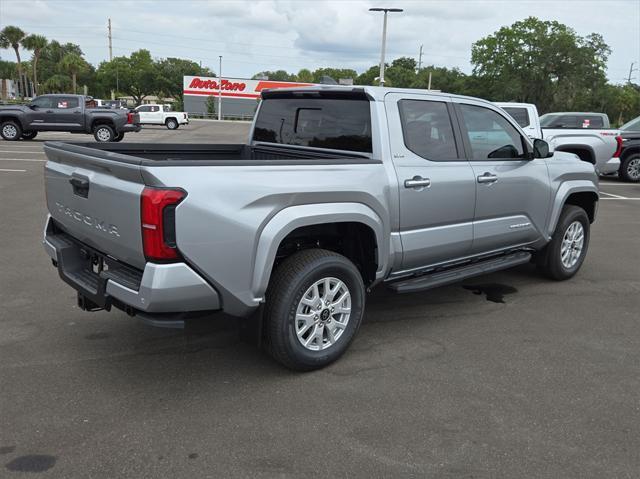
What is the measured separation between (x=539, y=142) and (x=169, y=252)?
12.1 ft

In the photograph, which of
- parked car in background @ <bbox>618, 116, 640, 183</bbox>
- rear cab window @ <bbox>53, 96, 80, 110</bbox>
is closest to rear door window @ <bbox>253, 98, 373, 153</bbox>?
parked car in background @ <bbox>618, 116, 640, 183</bbox>

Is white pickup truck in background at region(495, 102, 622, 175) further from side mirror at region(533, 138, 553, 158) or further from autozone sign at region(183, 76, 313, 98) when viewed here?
autozone sign at region(183, 76, 313, 98)

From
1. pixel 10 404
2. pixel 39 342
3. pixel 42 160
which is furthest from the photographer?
pixel 42 160

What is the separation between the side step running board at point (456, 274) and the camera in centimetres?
439

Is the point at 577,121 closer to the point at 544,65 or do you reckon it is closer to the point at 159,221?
the point at 159,221

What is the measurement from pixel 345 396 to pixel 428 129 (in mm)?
2167

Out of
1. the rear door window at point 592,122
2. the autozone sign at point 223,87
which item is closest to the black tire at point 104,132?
the rear door window at point 592,122

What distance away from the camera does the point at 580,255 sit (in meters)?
6.26

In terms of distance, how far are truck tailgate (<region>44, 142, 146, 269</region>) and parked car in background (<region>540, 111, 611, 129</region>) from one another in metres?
13.4

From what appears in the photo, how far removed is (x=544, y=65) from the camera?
61000mm

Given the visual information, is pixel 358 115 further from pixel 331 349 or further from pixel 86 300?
pixel 86 300

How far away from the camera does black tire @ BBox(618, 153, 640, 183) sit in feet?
50.6

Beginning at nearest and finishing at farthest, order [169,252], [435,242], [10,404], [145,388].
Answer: [169,252] → [10,404] → [145,388] → [435,242]

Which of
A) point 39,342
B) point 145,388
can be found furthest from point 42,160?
point 145,388
